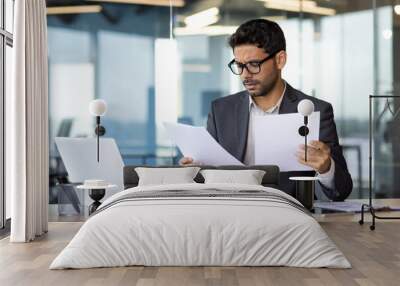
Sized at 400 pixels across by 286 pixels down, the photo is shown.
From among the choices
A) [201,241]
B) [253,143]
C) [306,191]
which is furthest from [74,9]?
[201,241]

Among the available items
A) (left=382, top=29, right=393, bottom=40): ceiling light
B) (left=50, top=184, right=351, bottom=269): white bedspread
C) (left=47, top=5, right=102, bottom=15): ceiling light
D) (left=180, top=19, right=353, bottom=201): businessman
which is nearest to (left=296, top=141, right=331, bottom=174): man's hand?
(left=180, top=19, right=353, bottom=201): businessman

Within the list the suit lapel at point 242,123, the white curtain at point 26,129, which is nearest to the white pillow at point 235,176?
the suit lapel at point 242,123

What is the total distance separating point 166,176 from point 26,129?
4.40 feet

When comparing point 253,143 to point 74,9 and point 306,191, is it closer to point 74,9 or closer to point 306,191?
point 306,191

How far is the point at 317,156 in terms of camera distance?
6672 mm

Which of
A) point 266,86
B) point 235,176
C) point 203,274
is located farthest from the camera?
point 266,86

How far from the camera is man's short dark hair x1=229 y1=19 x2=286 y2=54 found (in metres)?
7.21

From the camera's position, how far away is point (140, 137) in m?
8.08

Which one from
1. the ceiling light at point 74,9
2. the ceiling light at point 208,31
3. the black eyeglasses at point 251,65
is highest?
the ceiling light at point 74,9

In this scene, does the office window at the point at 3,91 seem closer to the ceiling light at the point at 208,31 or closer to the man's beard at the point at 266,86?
the ceiling light at the point at 208,31

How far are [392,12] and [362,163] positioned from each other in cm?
187

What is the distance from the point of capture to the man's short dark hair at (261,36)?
721cm

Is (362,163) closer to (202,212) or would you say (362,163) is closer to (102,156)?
(102,156)

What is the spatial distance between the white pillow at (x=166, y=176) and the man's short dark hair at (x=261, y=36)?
1.71 meters
